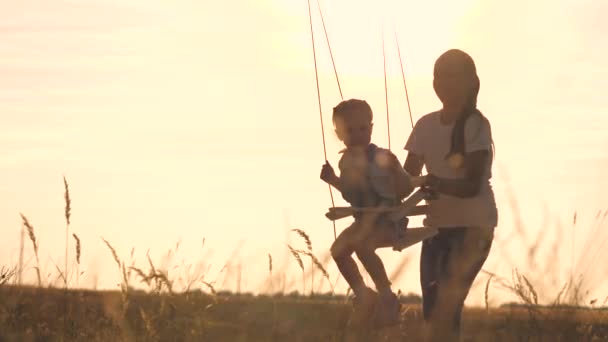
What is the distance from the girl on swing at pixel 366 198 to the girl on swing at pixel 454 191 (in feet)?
0.73

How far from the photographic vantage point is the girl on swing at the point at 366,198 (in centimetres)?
728

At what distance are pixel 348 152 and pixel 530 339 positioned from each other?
1.64m

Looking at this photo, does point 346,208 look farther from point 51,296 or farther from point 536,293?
point 51,296

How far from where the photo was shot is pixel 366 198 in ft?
24.2

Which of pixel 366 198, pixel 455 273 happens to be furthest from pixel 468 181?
pixel 366 198

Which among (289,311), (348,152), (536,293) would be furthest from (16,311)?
(289,311)

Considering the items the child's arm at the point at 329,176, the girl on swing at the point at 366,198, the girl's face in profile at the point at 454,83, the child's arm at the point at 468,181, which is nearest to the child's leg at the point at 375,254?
the girl on swing at the point at 366,198

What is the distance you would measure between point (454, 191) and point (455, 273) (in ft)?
1.72

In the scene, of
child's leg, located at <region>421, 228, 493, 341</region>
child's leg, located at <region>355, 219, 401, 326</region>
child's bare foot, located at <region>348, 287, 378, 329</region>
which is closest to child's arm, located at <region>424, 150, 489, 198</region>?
child's leg, located at <region>421, 228, 493, 341</region>

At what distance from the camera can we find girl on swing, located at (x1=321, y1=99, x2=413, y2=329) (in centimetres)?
728

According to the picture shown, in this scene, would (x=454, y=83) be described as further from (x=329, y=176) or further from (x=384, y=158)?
(x=329, y=176)

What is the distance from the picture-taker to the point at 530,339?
280 inches

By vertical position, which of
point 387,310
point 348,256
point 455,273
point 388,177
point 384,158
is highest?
point 384,158

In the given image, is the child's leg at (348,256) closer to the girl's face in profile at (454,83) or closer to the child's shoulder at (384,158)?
the child's shoulder at (384,158)
